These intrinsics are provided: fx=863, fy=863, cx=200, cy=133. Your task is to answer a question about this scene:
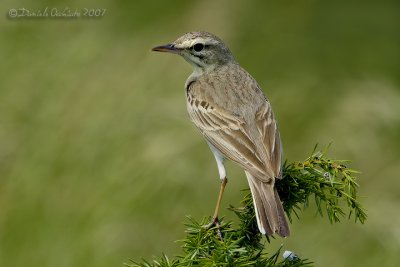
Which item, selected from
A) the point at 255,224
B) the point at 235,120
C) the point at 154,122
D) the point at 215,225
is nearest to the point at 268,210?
the point at 255,224

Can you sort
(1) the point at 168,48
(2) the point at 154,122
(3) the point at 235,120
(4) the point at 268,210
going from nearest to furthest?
(4) the point at 268,210 → (3) the point at 235,120 → (1) the point at 168,48 → (2) the point at 154,122

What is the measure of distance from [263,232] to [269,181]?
508mm

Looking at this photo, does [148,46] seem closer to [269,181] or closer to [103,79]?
[103,79]

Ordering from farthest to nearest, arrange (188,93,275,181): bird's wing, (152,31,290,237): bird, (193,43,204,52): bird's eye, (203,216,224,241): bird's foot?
(193,43,204,52): bird's eye, (188,93,275,181): bird's wing, (152,31,290,237): bird, (203,216,224,241): bird's foot

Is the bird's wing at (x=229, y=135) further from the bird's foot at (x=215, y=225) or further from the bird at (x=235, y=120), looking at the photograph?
the bird's foot at (x=215, y=225)

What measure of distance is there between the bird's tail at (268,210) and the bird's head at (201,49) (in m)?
1.59

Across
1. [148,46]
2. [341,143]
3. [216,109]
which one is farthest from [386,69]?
[216,109]

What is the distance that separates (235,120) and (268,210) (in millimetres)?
1274

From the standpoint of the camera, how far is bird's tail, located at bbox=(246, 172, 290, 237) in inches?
160

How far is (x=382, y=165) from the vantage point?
779cm

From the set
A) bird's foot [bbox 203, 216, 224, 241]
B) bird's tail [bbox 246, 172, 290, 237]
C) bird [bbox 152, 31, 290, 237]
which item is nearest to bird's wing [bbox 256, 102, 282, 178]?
bird [bbox 152, 31, 290, 237]

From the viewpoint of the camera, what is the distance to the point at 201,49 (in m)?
5.98

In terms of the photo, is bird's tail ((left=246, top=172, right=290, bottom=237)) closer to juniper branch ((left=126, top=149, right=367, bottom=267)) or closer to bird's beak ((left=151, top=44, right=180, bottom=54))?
juniper branch ((left=126, top=149, right=367, bottom=267))

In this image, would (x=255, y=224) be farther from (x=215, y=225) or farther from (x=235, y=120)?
(x=235, y=120)
